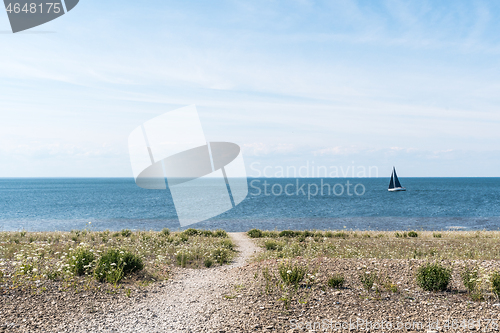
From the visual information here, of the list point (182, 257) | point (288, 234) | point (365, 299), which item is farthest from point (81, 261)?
point (288, 234)

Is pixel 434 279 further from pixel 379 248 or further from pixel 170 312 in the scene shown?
pixel 379 248

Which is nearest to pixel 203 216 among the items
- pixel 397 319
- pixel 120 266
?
pixel 120 266

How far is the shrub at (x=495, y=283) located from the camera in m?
6.11

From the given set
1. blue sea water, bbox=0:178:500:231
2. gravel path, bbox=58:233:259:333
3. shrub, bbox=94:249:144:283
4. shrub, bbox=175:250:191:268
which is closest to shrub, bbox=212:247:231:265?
shrub, bbox=175:250:191:268

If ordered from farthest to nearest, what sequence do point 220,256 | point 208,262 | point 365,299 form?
point 220,256
point 208,262
point 365,299

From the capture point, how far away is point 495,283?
618 centimetres

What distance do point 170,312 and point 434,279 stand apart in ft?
17.4

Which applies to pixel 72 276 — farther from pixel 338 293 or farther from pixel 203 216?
pixel 203 216

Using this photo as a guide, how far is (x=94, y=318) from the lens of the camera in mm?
5852

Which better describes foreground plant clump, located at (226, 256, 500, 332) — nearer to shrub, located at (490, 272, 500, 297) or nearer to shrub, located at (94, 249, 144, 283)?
shrub, located at (490, 272, 500, 297)

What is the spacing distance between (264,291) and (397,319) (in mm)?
2553

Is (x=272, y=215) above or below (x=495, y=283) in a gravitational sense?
below

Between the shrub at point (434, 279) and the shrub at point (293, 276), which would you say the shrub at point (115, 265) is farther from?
the shrub at point (434, 279)

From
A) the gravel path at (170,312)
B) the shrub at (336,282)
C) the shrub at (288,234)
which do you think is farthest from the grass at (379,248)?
the gravel path at (170,312)
